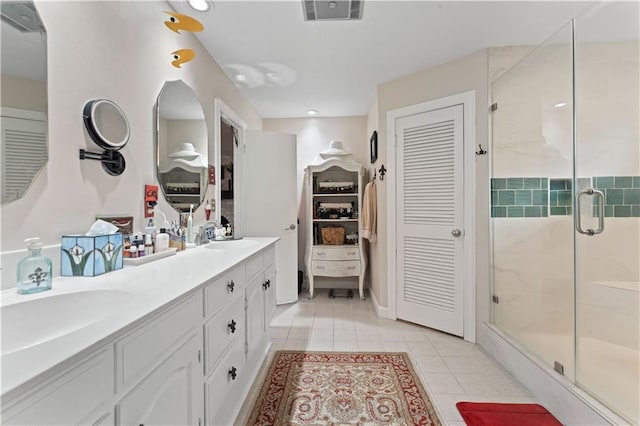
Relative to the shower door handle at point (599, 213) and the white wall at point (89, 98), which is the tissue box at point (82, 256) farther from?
the shower door handle at point (599, 213)

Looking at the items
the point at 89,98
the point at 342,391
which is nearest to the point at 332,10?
the point at 89,98

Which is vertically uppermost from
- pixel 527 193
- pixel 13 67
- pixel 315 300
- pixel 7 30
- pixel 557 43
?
pixel 557 43

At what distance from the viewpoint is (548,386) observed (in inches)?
64.2

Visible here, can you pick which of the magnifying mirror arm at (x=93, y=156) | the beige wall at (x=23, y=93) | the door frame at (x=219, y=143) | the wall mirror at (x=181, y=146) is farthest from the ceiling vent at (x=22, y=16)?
the door frame at (x=219, y=143)

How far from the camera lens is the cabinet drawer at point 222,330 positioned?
1.17 metres

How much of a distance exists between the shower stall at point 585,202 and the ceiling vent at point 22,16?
2.68m

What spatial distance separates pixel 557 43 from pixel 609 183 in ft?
3.19

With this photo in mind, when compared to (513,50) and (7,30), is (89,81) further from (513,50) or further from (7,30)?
(513,50)

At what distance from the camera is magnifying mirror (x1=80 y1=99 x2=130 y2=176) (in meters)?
1.20

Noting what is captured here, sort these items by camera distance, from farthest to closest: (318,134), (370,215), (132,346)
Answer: (318,134), (370,215), (132,346)

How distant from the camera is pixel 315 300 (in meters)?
3.55

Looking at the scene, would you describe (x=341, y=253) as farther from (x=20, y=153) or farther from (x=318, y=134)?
(x=20, y=153)

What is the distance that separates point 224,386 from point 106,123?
1.32 m

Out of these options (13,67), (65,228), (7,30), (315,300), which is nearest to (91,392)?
(65,228)
